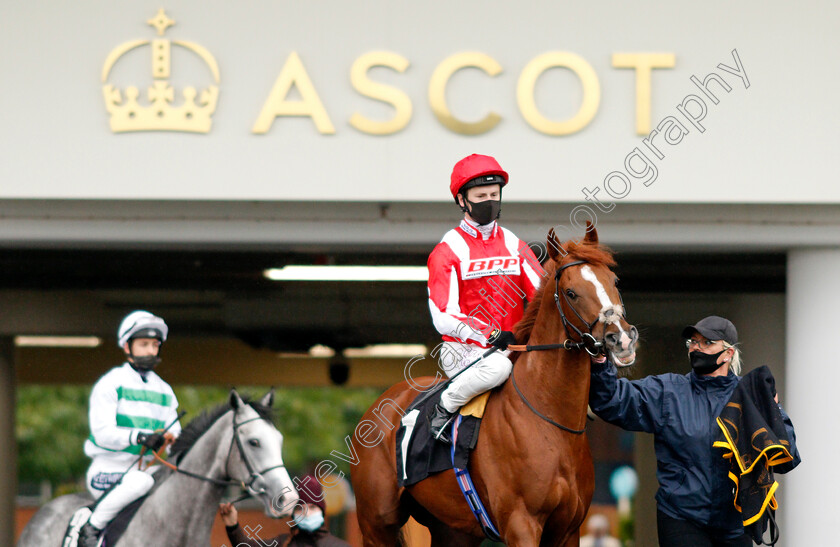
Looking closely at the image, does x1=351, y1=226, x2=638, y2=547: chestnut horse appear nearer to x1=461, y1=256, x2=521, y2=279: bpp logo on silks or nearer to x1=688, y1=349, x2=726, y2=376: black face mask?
x1=461, y1=256, x2=521, y2=279: bpp logo on silks

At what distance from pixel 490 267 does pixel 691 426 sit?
3.56 ft

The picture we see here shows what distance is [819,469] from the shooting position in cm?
630

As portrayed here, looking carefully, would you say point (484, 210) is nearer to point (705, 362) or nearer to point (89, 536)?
point (705, 362)

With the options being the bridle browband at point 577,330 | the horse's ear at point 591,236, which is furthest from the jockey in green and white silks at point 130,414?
the horse's ear at point 591,236

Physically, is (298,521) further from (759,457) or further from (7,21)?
(7,21)

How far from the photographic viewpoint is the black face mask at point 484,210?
421 centimetres

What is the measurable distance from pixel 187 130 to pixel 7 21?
141cm

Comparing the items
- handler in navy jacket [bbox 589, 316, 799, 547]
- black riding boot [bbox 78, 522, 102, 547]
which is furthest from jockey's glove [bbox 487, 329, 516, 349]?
black riding boot [bbox 78, 522, 102, 547]

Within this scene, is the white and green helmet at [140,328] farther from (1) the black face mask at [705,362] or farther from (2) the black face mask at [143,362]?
(1) the black face mask at [705,362]

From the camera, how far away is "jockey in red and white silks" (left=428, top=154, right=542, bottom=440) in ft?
13.6

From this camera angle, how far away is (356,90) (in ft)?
20.6

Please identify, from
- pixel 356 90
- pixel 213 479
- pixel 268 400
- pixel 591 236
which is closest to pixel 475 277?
pixel 591 236

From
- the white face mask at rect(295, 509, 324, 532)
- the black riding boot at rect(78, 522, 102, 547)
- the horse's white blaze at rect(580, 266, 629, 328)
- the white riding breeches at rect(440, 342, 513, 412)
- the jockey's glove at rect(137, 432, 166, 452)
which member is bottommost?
the black riding boot at rect(78, 522, 102, 547)

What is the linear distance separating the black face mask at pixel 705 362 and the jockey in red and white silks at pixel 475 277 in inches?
29.2
